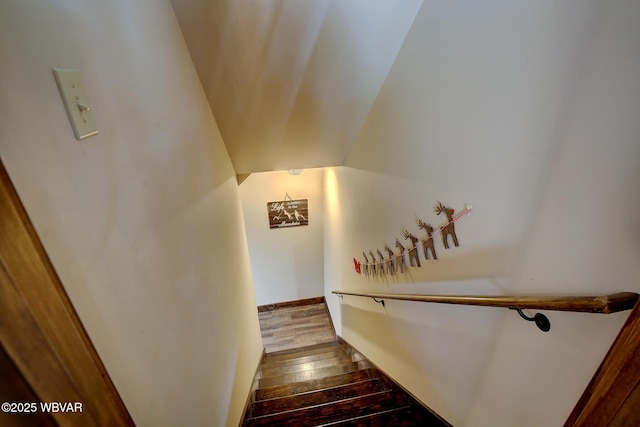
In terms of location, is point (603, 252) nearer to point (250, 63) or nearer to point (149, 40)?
point (149, 40)

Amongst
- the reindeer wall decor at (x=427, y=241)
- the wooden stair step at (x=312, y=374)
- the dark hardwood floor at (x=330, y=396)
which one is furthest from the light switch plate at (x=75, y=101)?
the wooden stair step at (x=312, y=374)

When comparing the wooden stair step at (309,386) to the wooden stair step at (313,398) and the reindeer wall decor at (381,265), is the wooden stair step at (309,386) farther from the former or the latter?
the reindeer wall decor at (381,265)

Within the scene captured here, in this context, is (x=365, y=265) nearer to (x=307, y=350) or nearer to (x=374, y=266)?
(x=374, y=266)

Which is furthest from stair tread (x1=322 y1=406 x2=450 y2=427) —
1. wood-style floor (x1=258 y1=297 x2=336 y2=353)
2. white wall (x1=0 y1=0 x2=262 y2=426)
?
wood-style floor (x1=258 y1=297 x2=336 y2=353)

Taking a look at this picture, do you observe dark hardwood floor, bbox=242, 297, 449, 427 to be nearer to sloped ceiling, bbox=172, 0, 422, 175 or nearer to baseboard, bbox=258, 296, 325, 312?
baseboard, bbox=258, 296, 325, 312

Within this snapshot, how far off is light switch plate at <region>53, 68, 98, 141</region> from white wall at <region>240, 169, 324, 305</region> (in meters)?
3.66

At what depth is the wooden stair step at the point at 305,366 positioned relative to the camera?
2.98 m

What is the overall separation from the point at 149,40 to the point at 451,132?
1.12 m

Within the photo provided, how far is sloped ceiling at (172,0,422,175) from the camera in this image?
138 centimetres

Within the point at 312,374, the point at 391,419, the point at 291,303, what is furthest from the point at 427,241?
the point at 291,303

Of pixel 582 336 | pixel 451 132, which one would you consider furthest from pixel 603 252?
pixel 451 132

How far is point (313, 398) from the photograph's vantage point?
2043 mm

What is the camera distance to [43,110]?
0.50 metres

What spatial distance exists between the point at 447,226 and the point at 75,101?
1.17m
